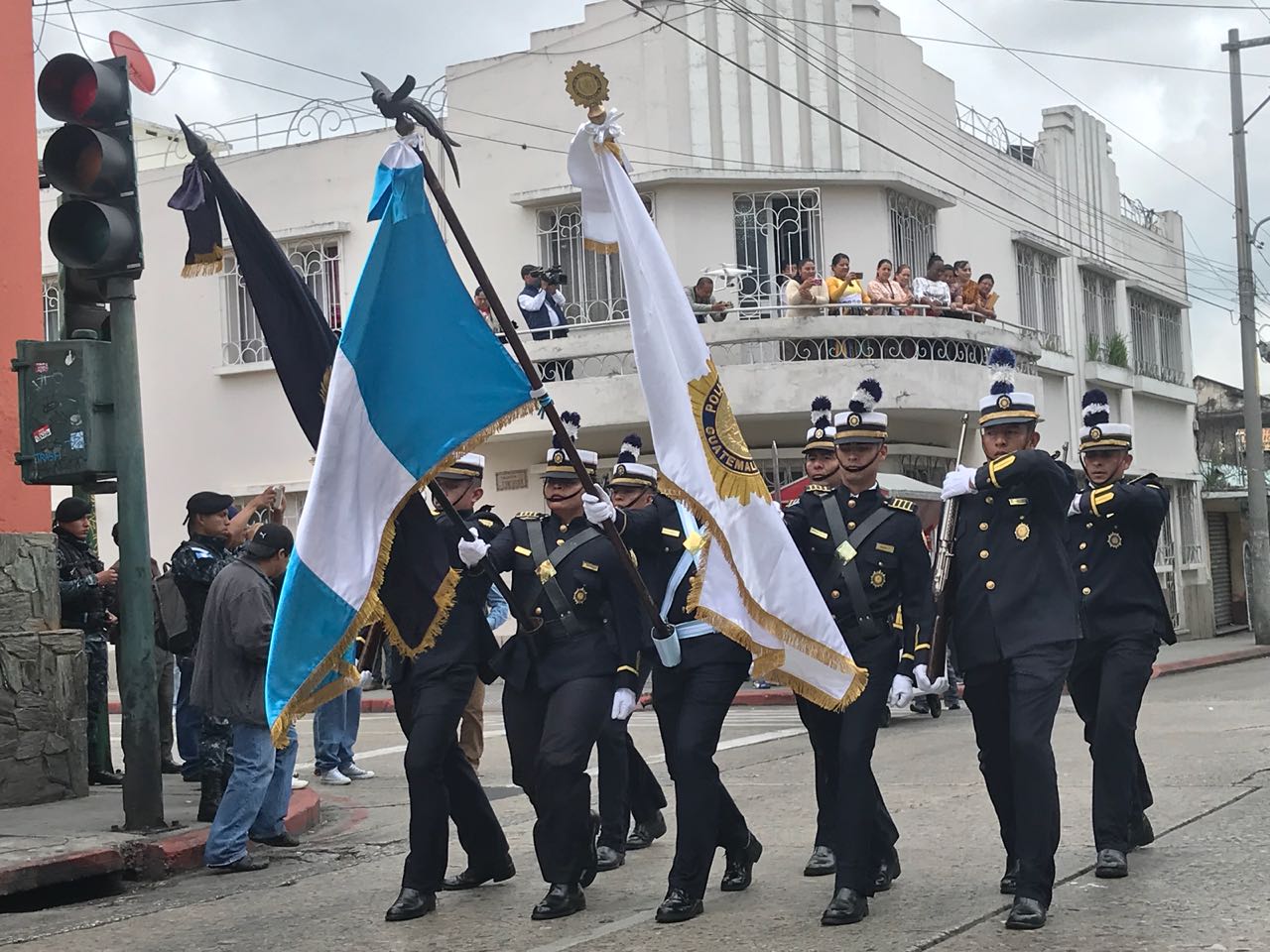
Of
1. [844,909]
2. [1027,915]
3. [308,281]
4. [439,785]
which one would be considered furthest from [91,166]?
[308,281]

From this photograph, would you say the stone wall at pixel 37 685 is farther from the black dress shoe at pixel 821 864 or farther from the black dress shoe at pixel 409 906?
the black dress shoe at pixel 821 864

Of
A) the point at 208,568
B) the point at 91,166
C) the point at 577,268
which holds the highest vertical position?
the point at 577,268

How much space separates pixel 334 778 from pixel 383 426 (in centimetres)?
582

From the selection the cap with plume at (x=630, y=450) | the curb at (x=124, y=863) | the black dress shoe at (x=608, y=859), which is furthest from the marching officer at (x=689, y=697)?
the curb at (x=124, y=863)

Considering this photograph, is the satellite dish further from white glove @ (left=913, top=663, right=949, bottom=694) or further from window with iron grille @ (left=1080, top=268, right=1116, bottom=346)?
window with iron grille @ (left=1080, top=268, right=1116, bottom=346)

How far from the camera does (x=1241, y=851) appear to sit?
7598 millimetres

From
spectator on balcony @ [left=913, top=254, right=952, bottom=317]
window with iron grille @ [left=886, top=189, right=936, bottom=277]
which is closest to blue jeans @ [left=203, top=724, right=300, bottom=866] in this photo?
spectator on balcony @ [left=913, top=254, right=952, bottom=317]

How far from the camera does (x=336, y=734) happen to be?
12.7 meters

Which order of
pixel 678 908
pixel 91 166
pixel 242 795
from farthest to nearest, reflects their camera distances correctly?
pixel 91 166, pixel 242 795, pixel 678 908

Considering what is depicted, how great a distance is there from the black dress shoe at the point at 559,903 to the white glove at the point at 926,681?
1.66 metres

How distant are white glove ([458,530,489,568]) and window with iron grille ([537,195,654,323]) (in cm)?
1617

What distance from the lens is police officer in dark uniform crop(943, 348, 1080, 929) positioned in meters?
6.87

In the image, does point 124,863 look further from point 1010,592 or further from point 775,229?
point 775,229

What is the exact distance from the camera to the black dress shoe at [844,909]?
6.52 m
